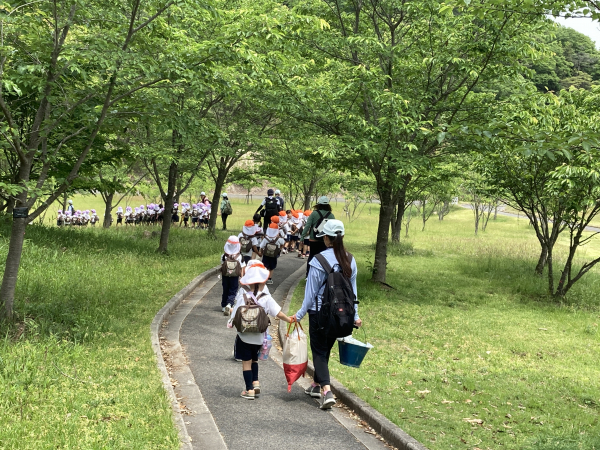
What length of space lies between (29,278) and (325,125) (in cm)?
777

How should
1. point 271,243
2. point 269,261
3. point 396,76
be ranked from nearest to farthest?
point 271,243, point 269,261, point 396,76

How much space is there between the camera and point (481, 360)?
29.2ft

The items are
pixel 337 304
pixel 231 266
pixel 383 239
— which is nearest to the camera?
pixel 337 304

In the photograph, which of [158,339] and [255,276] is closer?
[255,276]

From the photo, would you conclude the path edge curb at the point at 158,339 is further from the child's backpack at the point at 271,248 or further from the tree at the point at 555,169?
the tree at the point at 555,169

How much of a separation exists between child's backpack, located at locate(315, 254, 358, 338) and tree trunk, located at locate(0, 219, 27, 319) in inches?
183

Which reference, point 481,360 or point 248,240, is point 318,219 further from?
point 481,360

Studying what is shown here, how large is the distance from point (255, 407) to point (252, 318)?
1.00m

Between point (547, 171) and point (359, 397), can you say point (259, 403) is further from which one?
point (547, 171)

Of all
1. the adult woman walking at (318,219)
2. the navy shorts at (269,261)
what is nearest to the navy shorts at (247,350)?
the adult woman walking at (318,219)

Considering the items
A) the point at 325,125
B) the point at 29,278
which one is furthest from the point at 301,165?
the point at 29,278

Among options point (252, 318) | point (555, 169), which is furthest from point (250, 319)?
point (555, 169)

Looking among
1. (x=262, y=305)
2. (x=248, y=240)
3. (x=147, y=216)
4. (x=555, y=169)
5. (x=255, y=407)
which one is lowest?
(x=255, y=407)

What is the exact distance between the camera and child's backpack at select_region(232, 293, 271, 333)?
20.1 ft
